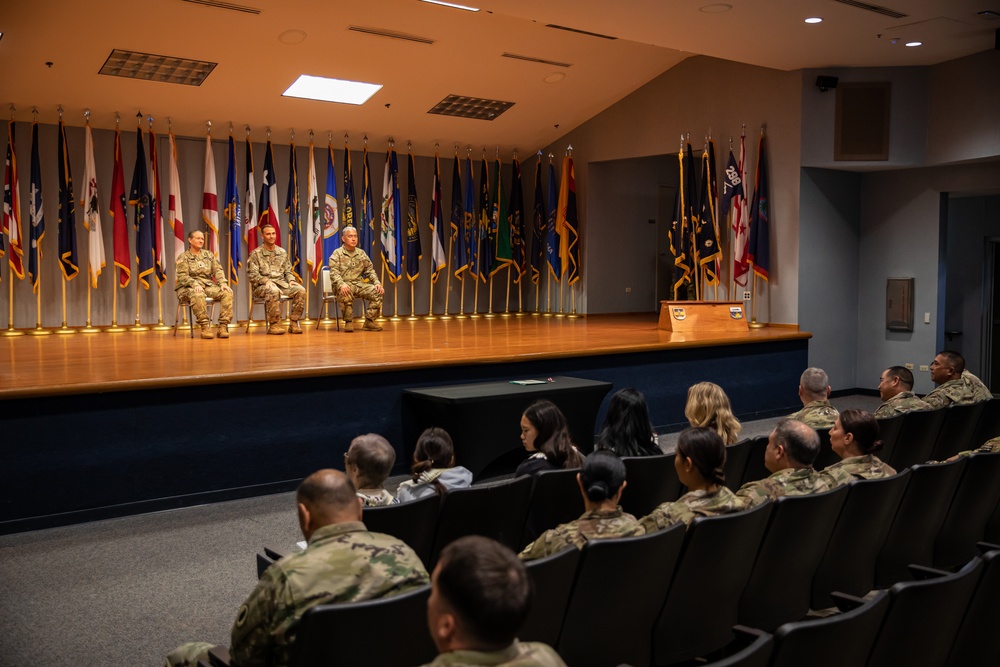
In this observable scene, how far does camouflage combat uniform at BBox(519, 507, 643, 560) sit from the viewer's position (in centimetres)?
268

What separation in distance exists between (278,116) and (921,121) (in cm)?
737

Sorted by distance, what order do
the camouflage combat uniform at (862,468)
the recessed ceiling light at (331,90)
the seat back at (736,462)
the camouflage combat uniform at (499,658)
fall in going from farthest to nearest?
the recessed ceiling light at (331,90) → the seat back at (736,462) → the camouflage combat uniform at (862,468) → the camouflage combat uniform at (499,658)

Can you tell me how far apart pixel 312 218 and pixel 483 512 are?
8.67 meters

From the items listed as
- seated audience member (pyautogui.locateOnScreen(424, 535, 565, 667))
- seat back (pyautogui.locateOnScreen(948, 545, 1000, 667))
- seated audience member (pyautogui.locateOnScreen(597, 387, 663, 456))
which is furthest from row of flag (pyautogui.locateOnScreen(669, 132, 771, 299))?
seated audience member (pyautogui.locateOnScreen(424, 535, 565, 667))

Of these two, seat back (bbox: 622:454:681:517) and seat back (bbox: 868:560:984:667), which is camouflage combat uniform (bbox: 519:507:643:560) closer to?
seat back (bbox: 868:560:984:667)

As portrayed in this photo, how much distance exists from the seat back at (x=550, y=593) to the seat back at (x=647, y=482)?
1.47m

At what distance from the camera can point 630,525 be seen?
275 cm

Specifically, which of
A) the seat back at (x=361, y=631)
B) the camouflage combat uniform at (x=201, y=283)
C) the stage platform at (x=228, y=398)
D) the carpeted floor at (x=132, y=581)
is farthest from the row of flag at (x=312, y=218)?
the seat back at (x=361, y=631)

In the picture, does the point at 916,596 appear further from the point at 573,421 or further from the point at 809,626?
the point at 573,421

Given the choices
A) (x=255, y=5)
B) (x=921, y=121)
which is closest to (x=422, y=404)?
(x=255, y=5)

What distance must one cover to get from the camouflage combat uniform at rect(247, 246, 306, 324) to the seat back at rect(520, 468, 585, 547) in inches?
251

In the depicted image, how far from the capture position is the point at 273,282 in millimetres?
9633

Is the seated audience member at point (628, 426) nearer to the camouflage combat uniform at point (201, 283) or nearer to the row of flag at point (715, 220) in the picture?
the camouflage combat uniform at point (201, 283)

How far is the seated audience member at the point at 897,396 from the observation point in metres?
5.31
